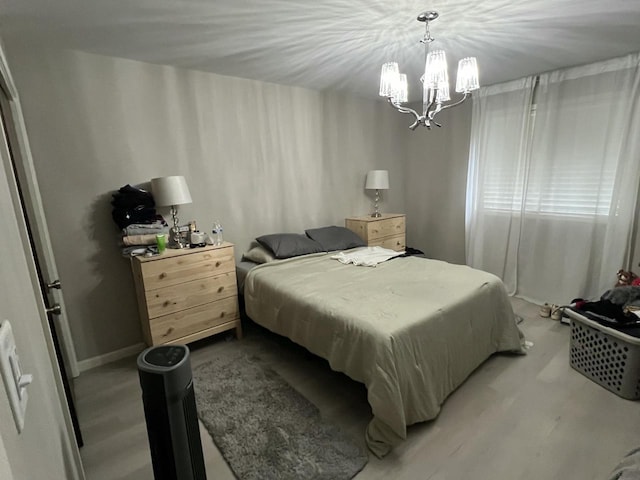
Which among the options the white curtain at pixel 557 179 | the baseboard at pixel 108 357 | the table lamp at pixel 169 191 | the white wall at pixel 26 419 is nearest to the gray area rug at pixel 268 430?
the baseboard at pixel 108 357

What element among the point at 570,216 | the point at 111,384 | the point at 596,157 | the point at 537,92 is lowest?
the point at 111,384

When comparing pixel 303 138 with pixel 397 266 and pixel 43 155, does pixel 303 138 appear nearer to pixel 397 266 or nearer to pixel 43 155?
pixel 397 266

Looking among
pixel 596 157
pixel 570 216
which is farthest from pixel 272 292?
pixel 596 157

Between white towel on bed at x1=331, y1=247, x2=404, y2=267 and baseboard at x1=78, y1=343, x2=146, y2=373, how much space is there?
193 centimetres

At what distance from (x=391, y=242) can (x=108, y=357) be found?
3169mm

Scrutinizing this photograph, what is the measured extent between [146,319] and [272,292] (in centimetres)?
99

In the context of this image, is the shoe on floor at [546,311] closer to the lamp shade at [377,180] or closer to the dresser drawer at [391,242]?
the dresser drawer at [391,242]

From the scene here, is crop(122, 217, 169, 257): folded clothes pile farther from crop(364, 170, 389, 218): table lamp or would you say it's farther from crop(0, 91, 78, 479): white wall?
crop(364, 170, 389, 218): table lamp

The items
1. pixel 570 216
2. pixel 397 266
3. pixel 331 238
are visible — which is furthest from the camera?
pixel 331 238

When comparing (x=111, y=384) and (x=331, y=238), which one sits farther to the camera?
(x=331, y=238)

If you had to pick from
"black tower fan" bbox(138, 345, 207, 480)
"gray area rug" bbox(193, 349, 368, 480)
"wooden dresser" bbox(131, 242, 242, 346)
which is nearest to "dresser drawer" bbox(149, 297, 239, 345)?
"wooden dresser" bbox(131, 242, 242, 346)

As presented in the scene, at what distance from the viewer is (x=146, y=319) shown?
7.82ft

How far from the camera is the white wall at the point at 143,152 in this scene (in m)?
2.22

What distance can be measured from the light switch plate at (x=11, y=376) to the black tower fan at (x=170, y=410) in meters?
0.48
